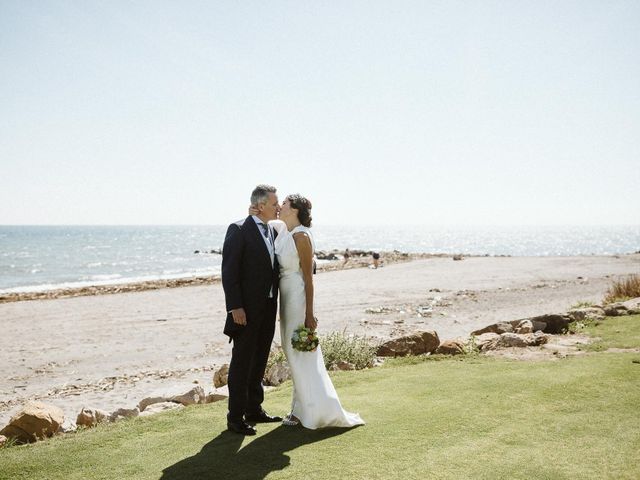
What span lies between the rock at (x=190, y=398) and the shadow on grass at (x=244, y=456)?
2.30 m

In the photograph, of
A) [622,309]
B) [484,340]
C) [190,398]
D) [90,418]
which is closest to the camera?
[90,418]

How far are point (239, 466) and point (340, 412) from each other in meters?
1.33

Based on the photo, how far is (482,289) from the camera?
86.0 feet

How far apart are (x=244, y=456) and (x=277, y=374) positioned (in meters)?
3.87

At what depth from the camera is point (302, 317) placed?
5.66 metres

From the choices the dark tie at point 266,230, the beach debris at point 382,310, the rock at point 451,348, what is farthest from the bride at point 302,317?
the beach debris at point 382,310

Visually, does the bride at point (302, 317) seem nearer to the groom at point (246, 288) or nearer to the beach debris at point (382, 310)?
the groom at point (246, 288)

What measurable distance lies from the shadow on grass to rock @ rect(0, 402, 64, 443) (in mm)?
2777

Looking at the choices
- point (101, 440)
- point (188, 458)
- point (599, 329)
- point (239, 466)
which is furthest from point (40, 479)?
point (599, 329)

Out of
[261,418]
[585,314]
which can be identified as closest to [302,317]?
[261,418]

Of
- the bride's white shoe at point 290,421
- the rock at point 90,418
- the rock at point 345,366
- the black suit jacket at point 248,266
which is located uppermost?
the black suit jacket at point 248,266

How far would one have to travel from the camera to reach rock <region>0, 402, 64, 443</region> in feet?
20.7

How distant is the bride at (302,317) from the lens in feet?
17.8

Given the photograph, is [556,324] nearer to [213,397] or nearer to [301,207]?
[213,397]
